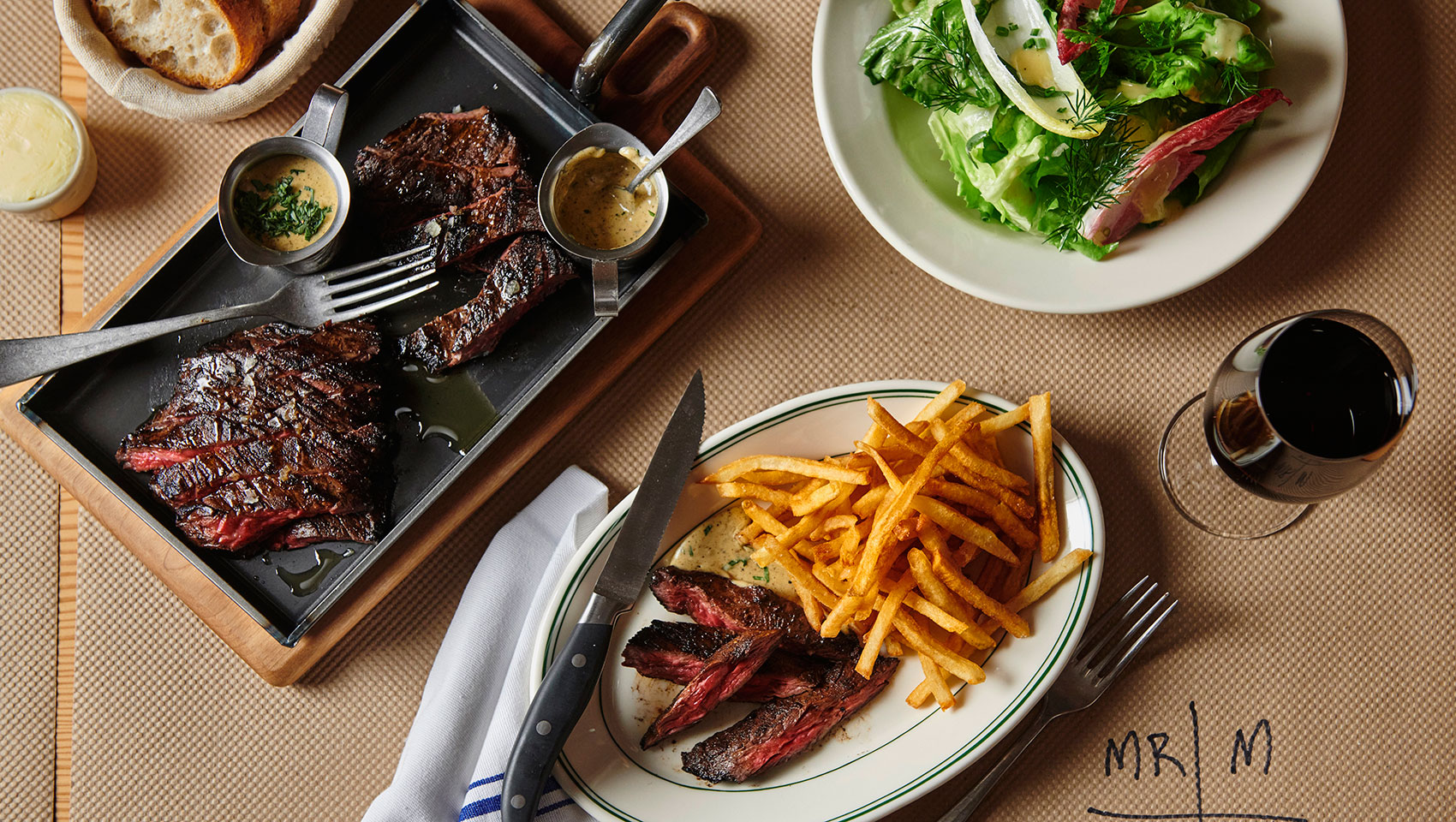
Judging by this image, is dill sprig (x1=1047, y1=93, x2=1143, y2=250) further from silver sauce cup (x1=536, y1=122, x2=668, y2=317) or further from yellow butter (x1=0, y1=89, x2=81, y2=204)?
yellow butter (x1=0, y1=89, x2=81, y2=204)

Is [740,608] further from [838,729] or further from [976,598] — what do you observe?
[976,598]

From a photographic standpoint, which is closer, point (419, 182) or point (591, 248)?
point (591, 248)

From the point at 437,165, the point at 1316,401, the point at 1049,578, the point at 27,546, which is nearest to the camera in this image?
the point at 1316,401

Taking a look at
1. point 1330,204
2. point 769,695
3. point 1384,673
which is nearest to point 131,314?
point 769,695

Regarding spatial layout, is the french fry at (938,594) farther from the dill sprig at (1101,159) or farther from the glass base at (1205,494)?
the dill sprig at (1101,159)

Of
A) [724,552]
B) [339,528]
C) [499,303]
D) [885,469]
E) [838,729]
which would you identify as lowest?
[838,729]

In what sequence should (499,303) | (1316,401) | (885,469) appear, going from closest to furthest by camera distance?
(1316,401) < (885,469) < (499,303)

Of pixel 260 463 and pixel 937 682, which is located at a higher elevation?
pixel 260 463

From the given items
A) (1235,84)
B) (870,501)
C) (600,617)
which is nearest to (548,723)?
(600,617)
